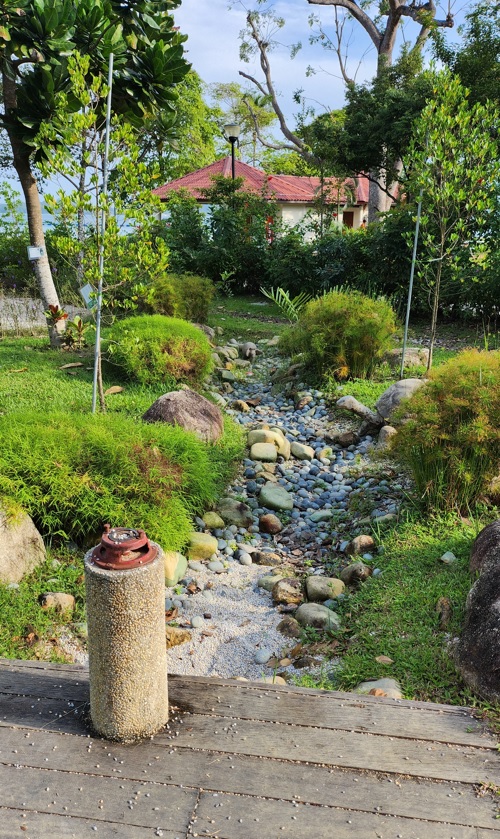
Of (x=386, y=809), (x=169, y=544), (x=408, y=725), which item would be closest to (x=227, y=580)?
(x=169, y=544)

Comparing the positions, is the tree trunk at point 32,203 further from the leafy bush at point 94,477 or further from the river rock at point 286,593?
the river rock at point 286,593

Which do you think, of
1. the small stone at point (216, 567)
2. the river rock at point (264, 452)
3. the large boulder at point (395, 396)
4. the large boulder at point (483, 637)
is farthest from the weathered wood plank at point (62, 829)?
the large boulder at point (395, 396)

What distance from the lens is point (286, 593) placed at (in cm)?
368

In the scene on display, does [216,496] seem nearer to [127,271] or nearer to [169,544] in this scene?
[169,544]

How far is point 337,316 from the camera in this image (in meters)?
7.08

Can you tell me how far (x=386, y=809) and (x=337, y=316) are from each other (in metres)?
5.84

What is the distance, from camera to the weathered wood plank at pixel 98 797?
5.39ft

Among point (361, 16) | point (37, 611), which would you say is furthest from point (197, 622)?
point (361, 16)

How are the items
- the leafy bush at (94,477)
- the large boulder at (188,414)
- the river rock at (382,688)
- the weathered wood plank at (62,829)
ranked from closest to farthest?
the weathered wood plank at (62,829)
the river rock at (382,688)
the leafy bush at (94,477)
the large boulder at (188,414)

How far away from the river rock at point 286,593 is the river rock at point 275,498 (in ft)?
3.71

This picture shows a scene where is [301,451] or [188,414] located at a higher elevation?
[188,414]

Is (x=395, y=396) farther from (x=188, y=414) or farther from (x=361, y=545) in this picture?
(x=361, y=545)

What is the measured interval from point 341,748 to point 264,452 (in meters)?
3.83

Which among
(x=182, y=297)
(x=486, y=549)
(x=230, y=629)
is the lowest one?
(x=230, y=629)
